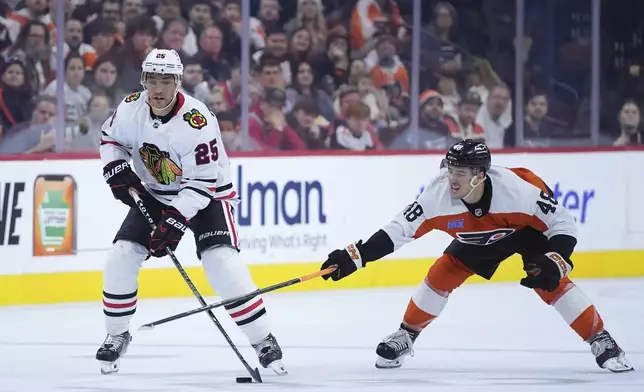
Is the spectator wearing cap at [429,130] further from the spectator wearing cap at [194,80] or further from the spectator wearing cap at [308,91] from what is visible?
the spectator wearing cap at [194,80]

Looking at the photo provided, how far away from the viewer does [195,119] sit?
496cm

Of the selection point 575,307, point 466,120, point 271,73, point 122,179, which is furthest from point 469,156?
point 466,120

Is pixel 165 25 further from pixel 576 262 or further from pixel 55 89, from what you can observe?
pixel 576 262

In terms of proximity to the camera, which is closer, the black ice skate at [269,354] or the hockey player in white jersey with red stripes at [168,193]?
the hockey player in white jersey with red stripes at [168,193]

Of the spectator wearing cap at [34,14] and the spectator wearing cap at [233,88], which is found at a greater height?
the spectator wearing cap at [34,14]

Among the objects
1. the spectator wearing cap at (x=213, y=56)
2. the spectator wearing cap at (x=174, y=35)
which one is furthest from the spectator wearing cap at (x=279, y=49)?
the spectator wearing cap at (x=174, y=35)

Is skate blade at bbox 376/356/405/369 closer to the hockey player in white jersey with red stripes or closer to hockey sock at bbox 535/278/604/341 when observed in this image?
the hockey player in white jersey with red stripes

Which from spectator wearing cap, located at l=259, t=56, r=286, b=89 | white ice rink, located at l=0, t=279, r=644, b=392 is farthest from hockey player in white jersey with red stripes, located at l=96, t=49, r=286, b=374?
spectator wearing cap, located at l=259, t=56, r=286, b=89

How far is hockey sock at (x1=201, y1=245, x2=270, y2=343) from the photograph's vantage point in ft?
16.4

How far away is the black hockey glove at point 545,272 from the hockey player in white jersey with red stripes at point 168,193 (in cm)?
97

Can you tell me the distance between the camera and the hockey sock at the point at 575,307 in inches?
202

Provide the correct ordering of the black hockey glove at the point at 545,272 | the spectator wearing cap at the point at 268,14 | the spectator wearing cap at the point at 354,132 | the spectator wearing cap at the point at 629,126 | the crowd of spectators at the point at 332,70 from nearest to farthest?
the black hockey glove at the point at 545,272
the crowd of spectators at the point at 332,70
the spectator wearing cap at the point at 268,14
the spectator wearing cap at the point at 354,132
the spectator wearing cap at the point at 629,126

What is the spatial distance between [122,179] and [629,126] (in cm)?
479

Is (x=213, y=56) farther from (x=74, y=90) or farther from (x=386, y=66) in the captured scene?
(x=386, y=66)
